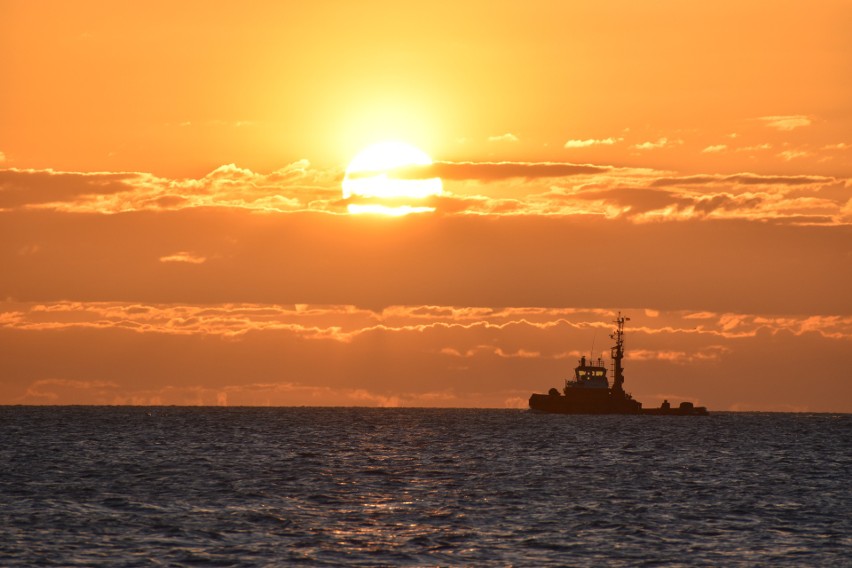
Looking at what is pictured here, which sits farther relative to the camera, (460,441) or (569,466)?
(460,441)

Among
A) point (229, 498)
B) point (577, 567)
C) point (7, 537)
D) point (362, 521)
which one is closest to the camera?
point (577, 567)

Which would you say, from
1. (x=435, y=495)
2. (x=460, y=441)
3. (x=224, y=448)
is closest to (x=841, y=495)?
(x=435, y=495)

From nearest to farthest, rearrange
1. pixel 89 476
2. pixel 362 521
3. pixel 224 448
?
pixel 362 521 → pixel 89 476 → pixel 224 448

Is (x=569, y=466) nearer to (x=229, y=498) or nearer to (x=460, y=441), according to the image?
(x=229, y=498)

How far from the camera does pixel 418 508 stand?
236 ft

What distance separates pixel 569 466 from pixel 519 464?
4.47 m

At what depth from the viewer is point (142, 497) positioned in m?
75.9

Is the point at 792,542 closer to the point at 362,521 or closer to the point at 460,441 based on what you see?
the point at 362,521

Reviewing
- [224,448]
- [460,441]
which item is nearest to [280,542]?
[224,448]

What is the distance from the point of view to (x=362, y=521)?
2574 inches

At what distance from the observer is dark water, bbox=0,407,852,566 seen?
5494cm

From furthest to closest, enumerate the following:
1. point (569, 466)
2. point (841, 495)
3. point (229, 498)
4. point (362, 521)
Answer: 1. point (569, 466)
2. point (841, 495)
3. point (229, 498)
4. point (362, 521)

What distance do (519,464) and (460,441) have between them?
55.2 meters

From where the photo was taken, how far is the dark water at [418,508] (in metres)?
54.9
